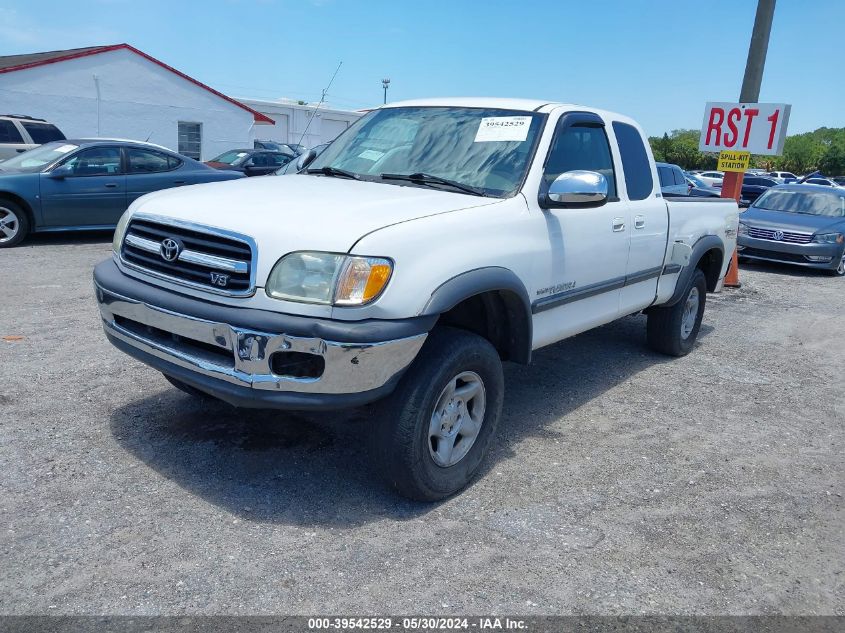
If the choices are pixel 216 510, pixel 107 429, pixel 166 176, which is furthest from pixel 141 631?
pixel 166 176

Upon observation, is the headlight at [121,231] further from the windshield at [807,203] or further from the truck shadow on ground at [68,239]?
the windshield at [807,203]

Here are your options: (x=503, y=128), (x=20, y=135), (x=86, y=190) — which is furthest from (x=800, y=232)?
(x=20, y=135)

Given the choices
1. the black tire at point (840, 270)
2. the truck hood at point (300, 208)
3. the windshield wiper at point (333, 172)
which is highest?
the windshield wiper at point (333, 172)

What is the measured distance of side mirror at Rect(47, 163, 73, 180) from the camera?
10.0m

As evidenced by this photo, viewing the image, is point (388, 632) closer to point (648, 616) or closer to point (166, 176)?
point (648, 616)

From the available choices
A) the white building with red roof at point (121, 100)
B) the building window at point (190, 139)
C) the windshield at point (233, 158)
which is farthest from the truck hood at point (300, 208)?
the building window at point (190, 139)

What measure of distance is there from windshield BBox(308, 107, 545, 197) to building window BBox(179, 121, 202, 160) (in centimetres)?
2203

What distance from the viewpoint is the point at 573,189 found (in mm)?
3998

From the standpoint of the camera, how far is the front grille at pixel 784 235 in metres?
12.2

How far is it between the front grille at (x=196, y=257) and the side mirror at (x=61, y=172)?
24.2 feet

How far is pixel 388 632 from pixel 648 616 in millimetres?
1037

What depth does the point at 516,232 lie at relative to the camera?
3.87 meters

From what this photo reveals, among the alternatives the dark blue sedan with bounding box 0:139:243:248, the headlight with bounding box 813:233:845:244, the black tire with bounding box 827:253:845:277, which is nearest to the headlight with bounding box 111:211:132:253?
the dark blue sedan with bounding box 0:139:243:248

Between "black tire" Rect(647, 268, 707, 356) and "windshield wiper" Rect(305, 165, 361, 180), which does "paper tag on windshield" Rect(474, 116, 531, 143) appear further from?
"black tire" Rect(647, 268, 707, 356)
